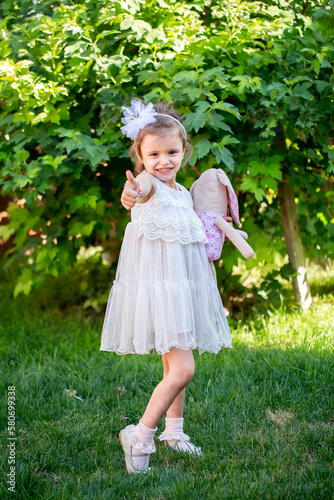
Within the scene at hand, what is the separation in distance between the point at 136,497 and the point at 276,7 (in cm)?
289

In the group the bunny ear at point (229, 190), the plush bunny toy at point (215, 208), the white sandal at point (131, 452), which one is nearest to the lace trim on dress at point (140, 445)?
the white sandal at point (131, 452)

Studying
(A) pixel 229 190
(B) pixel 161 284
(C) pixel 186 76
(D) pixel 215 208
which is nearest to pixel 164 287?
(B) pixel 161 284

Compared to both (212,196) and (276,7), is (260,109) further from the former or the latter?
(212,196)

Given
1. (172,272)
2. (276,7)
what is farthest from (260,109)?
(172,272)

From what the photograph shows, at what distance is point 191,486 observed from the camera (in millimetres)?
1873

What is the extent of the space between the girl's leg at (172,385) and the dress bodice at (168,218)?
0.47 m

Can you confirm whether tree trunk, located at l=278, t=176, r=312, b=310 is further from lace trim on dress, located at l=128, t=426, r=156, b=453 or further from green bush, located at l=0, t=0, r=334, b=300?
lace trim on dress, located at l=128, t=426, r=156, b=453

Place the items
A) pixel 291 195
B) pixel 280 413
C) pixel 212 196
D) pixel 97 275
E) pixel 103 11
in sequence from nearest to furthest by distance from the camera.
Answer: pixel 212 196
pixel 280 413
pixel 103 11
pixel 291 195
pixel 97 275

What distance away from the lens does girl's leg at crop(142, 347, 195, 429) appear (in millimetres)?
2053

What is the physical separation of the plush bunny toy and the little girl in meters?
0.09

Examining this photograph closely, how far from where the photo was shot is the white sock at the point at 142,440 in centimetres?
207

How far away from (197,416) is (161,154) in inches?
49.3

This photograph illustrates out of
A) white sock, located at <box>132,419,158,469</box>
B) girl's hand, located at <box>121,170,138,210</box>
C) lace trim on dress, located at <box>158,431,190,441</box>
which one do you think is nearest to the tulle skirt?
girl's hand, located at <box>121,170,138,210</box>

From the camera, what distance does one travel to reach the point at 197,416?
2465mm
